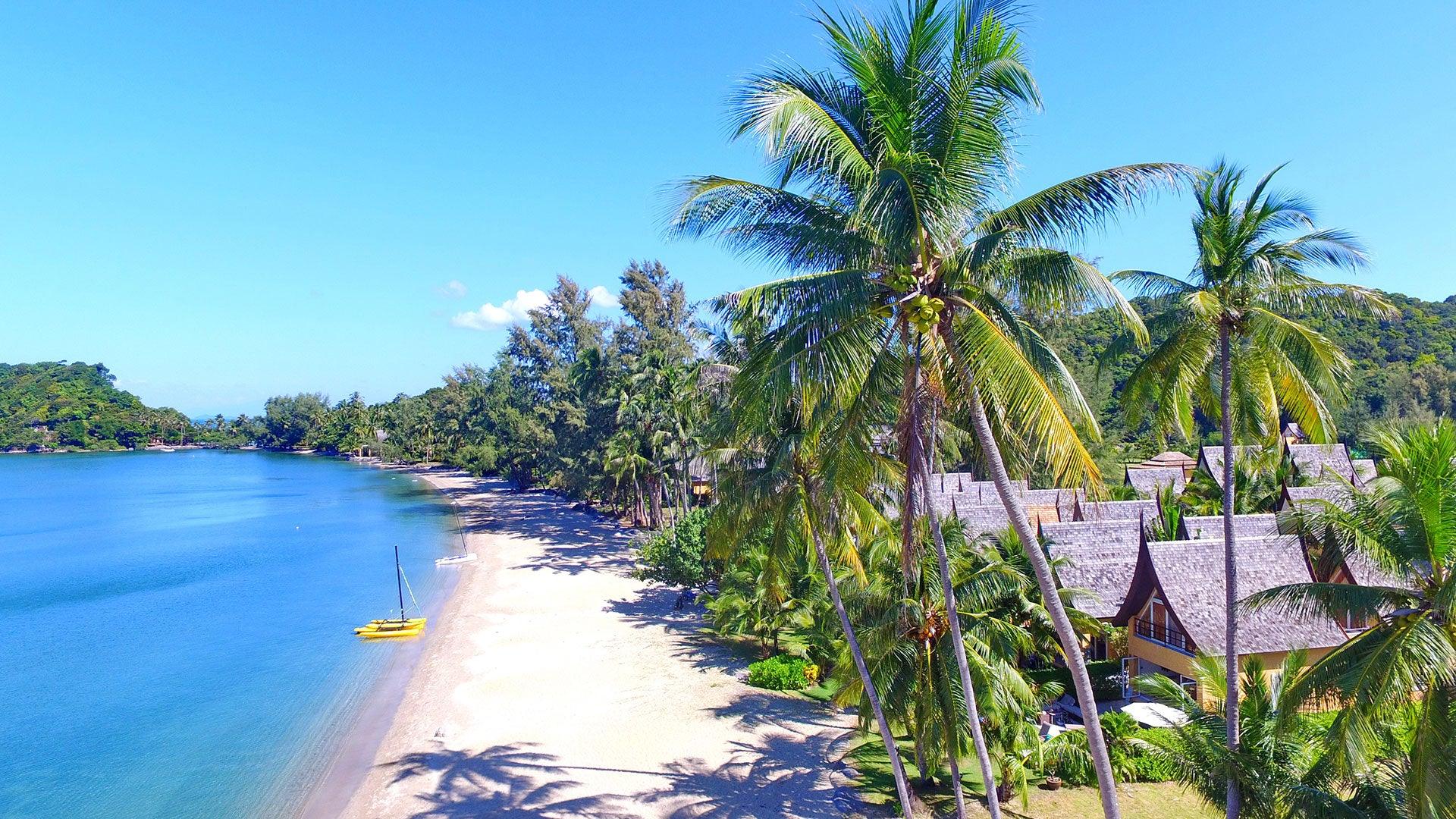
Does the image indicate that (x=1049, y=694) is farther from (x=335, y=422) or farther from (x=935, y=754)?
(x=335, y=422)

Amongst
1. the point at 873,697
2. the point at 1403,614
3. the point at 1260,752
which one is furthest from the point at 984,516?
the point at 1403,614

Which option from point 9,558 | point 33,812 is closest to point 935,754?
point 33,812

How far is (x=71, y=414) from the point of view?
394 feet

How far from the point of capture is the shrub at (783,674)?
60.1 feet

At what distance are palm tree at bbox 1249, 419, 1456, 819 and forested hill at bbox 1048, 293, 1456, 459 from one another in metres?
26.4

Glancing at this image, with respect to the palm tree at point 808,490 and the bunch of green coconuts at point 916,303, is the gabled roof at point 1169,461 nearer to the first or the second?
the palm tree at point 808,490

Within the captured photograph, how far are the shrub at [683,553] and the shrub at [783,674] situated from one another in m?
5.43

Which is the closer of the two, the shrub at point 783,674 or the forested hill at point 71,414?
the shrub at point 783,674

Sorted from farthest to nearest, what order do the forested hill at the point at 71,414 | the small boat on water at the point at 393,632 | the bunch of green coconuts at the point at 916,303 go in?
the forested hill at the point at 71,414, the small boat on water at the point at 393,632, the bunch of green coconuts at the point at 916,303

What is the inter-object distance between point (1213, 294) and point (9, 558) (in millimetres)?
57029

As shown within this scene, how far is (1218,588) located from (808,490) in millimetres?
9689

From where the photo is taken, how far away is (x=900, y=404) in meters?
7.96

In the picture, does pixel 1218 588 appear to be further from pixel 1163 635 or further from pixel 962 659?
pixel 962 659

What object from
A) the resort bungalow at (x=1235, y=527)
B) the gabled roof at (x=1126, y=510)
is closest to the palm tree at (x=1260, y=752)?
→ the resort bungalow at (x=1235, y=527)
